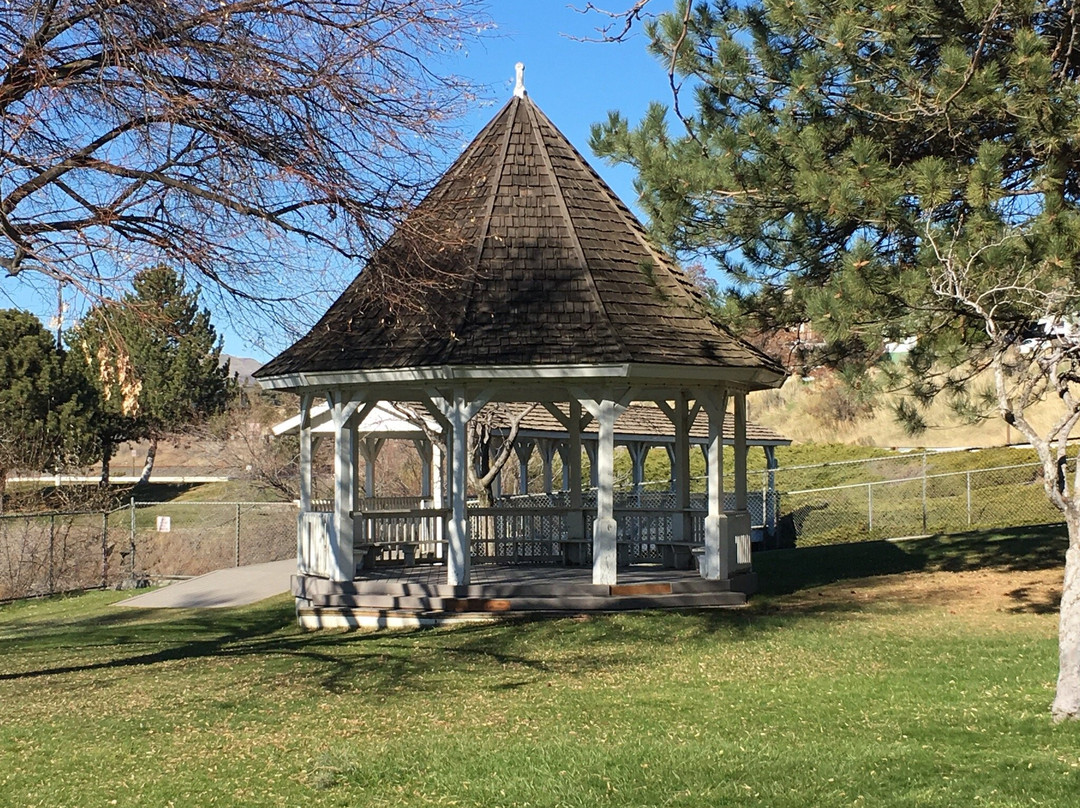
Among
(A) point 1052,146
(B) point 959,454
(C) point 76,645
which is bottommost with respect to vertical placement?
(C) point 76,645

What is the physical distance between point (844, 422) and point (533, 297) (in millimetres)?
37416

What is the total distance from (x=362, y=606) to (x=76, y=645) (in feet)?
13.8

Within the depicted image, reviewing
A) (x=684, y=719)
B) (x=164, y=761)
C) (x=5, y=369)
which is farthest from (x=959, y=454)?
(x=5, y=369)

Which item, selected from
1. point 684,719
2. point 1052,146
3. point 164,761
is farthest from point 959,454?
point 164,761

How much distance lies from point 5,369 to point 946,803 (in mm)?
52629

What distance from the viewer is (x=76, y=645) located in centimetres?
1717

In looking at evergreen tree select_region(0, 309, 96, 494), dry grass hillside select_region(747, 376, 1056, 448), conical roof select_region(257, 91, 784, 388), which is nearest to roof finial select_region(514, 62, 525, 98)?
conical roof select_region(257, 91, 784, 388)

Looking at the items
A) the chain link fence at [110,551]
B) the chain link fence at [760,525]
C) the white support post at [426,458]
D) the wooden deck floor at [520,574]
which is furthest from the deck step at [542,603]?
the chain link fence at [110,551]

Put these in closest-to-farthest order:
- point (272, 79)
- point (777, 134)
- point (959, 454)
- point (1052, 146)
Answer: point (272, 79) → point (1052, 146) → point (777, 134) → point (959, 454)

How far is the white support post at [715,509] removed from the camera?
16.5m

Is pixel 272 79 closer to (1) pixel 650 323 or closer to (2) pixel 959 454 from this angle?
(1) pixel 650 323

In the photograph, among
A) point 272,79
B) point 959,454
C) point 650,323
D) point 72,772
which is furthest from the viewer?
point 959,454

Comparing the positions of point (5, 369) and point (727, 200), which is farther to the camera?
point (5, 369)

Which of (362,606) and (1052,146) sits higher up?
(1052,146)
